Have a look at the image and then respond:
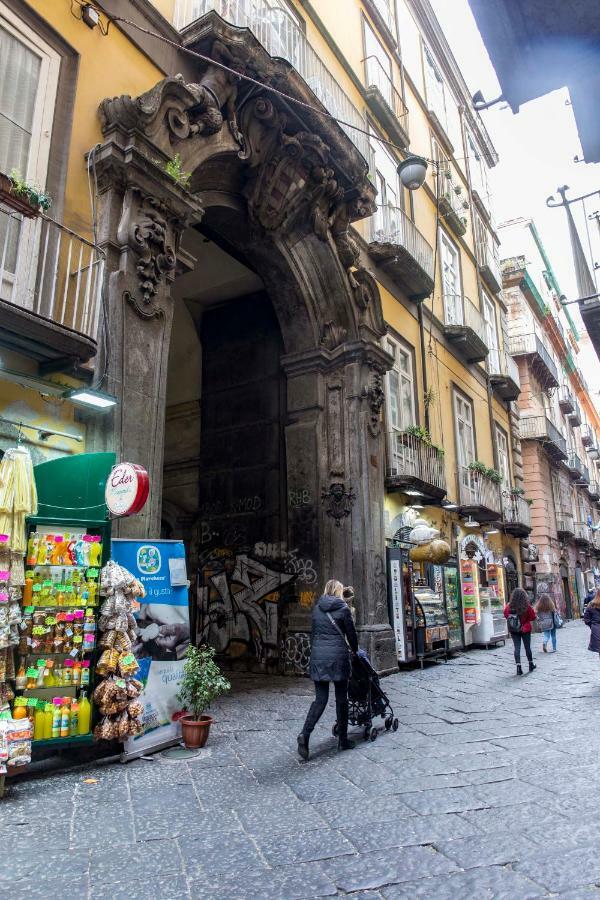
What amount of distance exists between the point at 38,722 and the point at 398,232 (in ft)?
41.2

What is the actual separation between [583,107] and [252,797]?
4332 mm

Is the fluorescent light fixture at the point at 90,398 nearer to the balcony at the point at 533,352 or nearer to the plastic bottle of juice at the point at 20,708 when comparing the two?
the plastic bottle of juice at the point at 20,708

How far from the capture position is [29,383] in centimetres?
540

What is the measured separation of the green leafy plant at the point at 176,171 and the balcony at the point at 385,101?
8.83m

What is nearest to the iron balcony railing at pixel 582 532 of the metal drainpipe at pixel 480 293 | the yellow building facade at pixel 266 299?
the metal drainpipe at pixel 480 293

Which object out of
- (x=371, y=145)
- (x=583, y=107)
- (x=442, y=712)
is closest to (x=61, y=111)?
(x=583, y=107)

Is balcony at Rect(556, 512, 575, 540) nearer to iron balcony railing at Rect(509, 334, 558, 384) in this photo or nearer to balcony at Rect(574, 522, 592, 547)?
balcony at Rect(574, 522, 592, 547)

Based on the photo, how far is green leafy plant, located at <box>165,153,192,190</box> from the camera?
22.7 ft

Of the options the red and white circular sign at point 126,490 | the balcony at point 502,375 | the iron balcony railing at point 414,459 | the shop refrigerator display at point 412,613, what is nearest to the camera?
the red and white circular sign at point 126,490

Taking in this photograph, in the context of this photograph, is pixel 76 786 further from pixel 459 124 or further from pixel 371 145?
pixel 459 124

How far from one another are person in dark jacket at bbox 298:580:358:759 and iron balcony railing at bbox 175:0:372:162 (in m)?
6.70

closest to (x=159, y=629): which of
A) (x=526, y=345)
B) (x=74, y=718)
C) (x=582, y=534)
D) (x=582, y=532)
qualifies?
(x=74, y=718)

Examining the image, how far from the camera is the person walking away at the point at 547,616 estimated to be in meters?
12.9

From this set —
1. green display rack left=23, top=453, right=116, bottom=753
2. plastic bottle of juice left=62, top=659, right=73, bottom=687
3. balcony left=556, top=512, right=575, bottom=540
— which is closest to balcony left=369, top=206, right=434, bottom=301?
green display rack left=23, top=453, right=116, bottom=753
